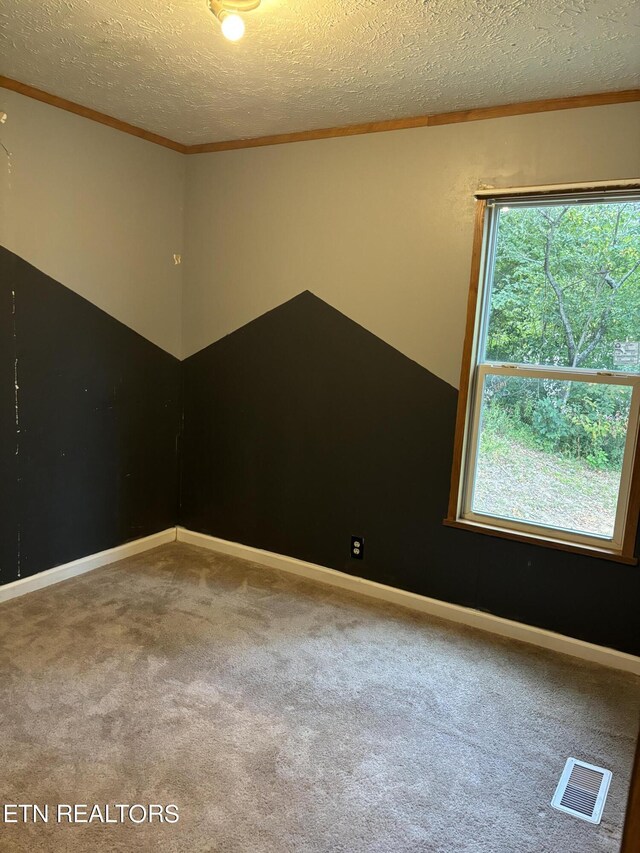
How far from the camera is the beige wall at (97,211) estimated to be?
278 centimetres

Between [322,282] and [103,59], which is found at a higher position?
[103,59]

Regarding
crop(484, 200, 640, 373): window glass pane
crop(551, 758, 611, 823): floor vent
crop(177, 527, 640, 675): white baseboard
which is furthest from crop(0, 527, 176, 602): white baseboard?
crop(551, 758, 611, 823): floor vent

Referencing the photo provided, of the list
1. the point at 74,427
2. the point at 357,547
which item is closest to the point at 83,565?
the point at 74,427

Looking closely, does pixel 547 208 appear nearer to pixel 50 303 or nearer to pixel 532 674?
pixel 532 674

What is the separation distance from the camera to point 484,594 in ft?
9.50

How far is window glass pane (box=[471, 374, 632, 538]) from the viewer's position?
261cm

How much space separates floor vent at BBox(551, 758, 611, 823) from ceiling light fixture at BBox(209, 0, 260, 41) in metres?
2.57

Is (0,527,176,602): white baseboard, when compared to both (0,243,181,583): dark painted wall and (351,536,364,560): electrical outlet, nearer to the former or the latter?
(0,243,181,583): dark painted wall

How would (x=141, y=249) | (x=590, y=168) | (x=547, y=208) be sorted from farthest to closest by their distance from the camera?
(x=141, y=249) < (x=547, y=208) < (x=590, y=168)

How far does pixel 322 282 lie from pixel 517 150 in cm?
111

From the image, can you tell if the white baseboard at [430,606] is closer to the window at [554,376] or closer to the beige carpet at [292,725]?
the beige carpet at [292,725]

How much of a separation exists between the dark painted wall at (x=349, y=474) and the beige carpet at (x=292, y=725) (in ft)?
0.78

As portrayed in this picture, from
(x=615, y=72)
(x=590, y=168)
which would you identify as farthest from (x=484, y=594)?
(x=615, y=72)

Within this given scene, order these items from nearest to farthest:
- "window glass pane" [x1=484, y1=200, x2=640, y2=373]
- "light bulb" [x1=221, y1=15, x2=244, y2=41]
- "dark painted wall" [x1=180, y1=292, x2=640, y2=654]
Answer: "light bulb" [x1=221, y1=15, x2=244, y2=41]
"window glass pane" [x1=484, y1=200, x2=640, y2=373]
"dark painted wall" [x1=180, y1=292, x2=640, y2=654]
